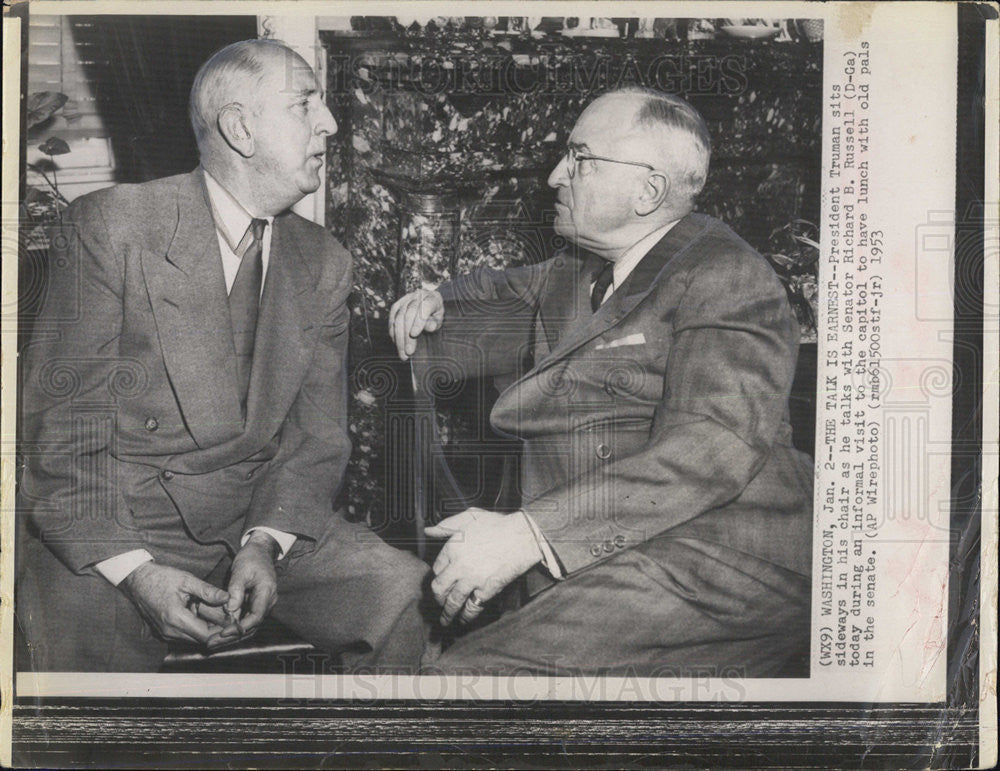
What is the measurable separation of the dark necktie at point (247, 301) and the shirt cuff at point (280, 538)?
38 centimetres

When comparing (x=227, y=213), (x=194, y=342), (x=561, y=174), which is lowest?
(x=194, y=342)

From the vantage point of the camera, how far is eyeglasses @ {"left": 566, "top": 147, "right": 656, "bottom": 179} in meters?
3.10

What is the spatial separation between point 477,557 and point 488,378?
0.57 metres

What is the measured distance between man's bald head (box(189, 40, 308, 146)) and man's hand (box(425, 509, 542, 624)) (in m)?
1.47

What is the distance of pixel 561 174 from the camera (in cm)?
312

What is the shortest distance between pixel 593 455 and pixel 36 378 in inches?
69.8

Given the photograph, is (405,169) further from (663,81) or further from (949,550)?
(949,550)

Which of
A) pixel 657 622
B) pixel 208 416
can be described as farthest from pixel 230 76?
pixel 657 622

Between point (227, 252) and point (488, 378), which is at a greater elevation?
point (227, 252)

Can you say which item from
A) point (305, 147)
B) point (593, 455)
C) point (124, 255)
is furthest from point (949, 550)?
point (124, 255)

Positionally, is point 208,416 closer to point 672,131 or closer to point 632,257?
point 632,257

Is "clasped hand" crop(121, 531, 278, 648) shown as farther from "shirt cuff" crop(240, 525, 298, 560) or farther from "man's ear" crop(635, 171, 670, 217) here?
"man's ear" crop(635, 171, 670, 217)

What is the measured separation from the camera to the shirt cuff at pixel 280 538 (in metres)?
3.08

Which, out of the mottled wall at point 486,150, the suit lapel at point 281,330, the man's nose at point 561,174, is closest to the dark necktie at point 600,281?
the mottled wall at point 486,150
